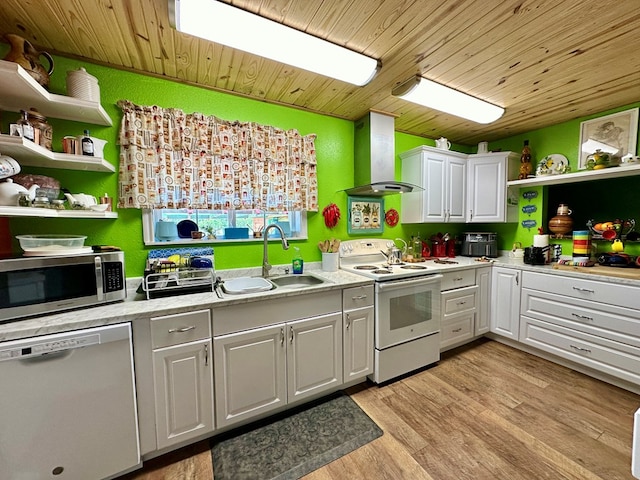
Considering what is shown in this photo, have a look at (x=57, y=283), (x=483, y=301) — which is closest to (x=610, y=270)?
(x=483, y=301)

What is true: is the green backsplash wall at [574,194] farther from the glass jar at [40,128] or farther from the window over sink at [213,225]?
the glass jar at [40,128]

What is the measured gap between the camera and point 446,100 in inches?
82.6

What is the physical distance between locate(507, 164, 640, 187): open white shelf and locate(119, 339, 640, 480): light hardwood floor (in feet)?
5.88

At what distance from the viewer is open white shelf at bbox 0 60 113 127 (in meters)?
1.17

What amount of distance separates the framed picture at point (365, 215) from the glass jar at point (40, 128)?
86.6 inches

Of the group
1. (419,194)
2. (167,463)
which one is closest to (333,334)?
(167,463)

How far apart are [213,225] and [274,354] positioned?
1.15 meters

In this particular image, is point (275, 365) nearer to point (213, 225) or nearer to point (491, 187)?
point (213, 225)

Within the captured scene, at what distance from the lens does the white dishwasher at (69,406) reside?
1.08 m

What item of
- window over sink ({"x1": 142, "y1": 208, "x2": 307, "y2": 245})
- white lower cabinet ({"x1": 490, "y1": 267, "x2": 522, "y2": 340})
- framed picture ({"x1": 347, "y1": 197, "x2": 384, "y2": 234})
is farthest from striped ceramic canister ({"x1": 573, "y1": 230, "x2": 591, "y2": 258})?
window over sink ({"x1": 142, "y1": 208, "x2": 307, "y2": 245})

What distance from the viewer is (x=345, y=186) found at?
260cm

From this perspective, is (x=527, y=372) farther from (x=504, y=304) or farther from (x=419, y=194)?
(x=419, y=194)

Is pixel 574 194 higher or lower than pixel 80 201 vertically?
higher

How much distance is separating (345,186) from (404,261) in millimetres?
1041
